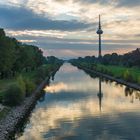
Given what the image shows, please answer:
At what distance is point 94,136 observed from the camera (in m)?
32.5

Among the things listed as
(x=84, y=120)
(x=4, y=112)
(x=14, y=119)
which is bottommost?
(x=84, y=120)

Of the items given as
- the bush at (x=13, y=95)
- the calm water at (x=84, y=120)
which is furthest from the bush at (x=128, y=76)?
the bush at (x=13, y=95)

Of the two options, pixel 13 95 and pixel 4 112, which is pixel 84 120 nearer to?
pixel 4 112

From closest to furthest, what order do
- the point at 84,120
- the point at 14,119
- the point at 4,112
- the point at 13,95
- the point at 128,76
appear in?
the point at 14,119 < the point at 4,112 < the point at 84,120 < the point at 13,95 < the point at 128,76

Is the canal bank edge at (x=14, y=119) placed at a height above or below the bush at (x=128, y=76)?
below

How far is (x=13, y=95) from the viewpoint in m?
46.3

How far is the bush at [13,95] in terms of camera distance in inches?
1817

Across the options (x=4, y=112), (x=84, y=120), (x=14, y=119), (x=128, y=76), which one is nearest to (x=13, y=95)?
(x=4, y=112)

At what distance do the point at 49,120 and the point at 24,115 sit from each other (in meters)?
3.59

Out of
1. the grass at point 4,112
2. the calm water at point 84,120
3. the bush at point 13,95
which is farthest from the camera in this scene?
the bush at point 13,95

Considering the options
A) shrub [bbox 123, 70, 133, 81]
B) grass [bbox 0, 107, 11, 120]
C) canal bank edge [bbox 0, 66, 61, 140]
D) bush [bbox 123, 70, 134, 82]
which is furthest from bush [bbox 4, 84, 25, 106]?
shrub [bbox 123, 70, 133, 81]

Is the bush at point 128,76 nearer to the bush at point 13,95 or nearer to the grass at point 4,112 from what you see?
the bush at point 13,95

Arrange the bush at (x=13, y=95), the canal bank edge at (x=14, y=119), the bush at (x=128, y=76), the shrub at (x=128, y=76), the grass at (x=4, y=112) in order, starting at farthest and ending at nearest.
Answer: the shrub at (x=128, y=76) → the bush at (x=128, y=76) → the bush at (x=13, y=95) → the grass at (x=4, y=112) → the canal bank edge at (x=14, y=119)

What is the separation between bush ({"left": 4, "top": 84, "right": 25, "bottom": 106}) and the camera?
4616cm
